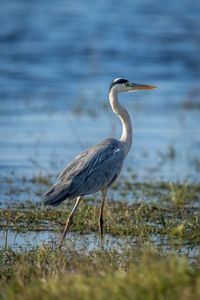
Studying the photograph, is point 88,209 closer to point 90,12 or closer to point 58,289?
point 58,289

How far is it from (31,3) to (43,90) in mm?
12729

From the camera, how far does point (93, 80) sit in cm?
1759

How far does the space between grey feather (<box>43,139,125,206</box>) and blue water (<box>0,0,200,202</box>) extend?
1.88 metres

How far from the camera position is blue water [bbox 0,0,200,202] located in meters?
10.5

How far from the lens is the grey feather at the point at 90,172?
6117mm

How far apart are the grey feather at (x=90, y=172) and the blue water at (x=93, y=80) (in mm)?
1882

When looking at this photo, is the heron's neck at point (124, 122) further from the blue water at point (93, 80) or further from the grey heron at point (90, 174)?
the blue water at point (93, 80)

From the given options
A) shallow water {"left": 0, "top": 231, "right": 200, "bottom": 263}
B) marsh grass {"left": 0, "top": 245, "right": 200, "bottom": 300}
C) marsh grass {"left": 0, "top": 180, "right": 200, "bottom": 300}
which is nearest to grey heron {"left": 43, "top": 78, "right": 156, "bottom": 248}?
shallow water {"left": 0, "top": 231, "right": 200, "bottom": 263}

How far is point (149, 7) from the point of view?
27891 millimetres

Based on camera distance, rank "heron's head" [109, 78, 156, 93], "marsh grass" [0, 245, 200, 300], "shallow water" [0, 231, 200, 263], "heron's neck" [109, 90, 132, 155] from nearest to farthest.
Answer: "marsh grass" [0, 245, 200, 300] < "shallow water" [0, 231, 200, 263] < "heron's neck" [109, 90, 132, 155] < "heron's head" [109, 78, 156, 93]

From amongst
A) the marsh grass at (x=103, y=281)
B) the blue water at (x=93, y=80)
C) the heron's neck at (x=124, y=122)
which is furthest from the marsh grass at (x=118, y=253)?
the blue water at (x=93, y=80)

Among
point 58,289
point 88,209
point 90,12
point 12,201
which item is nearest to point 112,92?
point 88,209

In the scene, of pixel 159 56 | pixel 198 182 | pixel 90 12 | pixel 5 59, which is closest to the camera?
pixel 198 182

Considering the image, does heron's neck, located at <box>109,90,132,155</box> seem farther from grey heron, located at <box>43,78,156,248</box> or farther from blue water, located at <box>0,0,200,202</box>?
blue water, located at <box>0,0,200,202</box>
